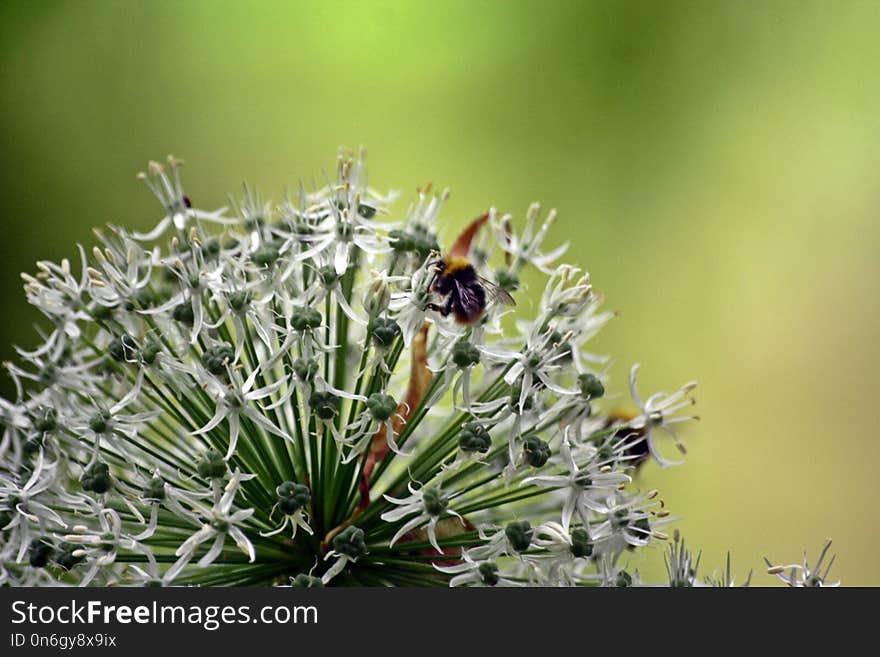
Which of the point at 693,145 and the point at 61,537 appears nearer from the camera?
the point at 61,537

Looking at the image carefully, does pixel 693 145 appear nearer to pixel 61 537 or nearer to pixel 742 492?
pixel 742 492

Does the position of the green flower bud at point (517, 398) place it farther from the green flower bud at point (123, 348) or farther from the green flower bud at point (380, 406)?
the green flower bud at point (123, 348)

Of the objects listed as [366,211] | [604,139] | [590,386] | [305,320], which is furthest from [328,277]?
[604,139]

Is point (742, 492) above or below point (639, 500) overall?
above

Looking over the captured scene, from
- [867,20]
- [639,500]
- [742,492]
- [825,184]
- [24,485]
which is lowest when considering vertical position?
[639,500]

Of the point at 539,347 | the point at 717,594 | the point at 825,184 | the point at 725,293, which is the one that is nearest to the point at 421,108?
the point at 725,293

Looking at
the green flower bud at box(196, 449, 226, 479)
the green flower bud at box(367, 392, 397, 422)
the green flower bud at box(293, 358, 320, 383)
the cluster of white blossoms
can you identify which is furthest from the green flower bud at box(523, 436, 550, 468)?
the green flower bud at box(196, 449, 226, 479)
